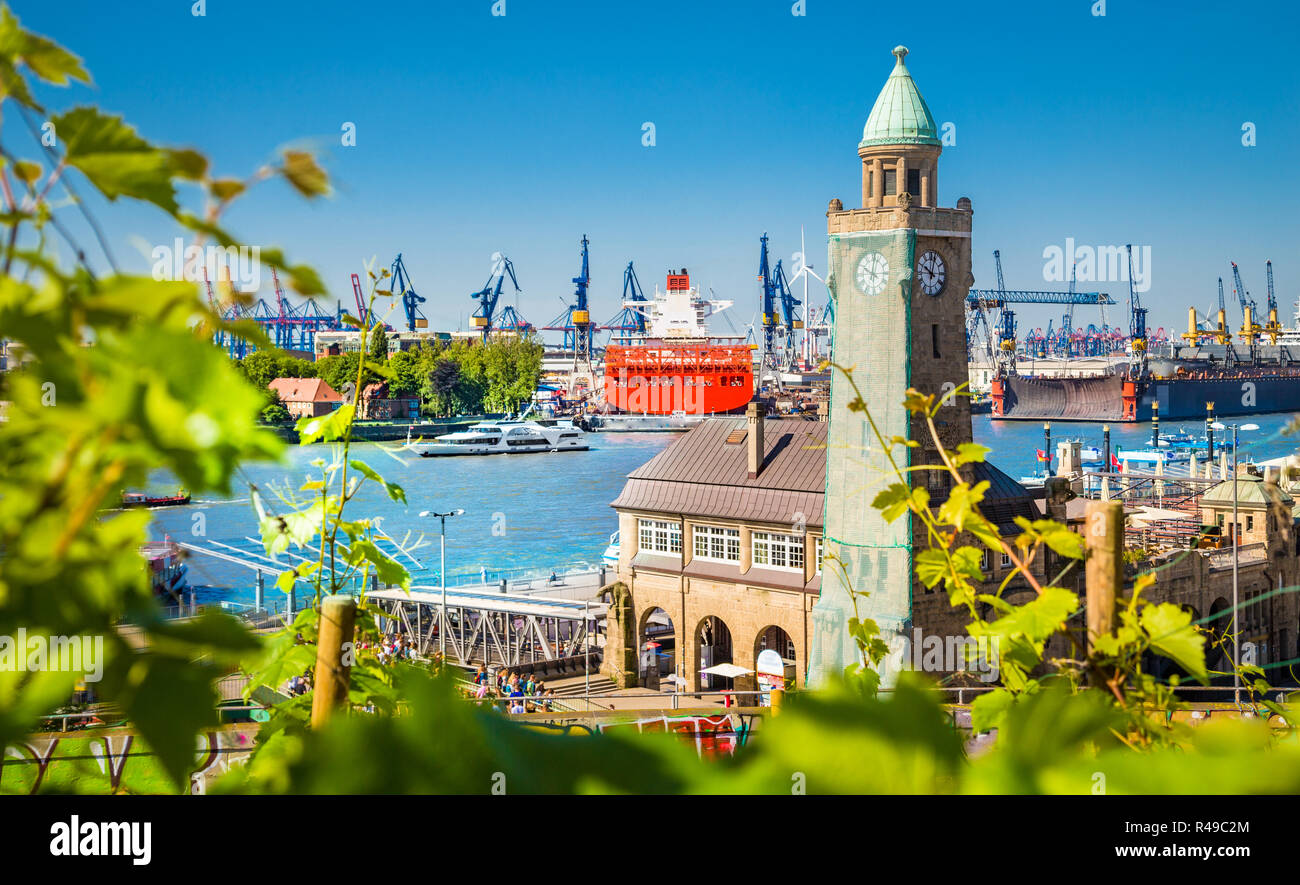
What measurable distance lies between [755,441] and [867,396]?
473 centimetres

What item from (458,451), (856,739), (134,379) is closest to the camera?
(134,379)

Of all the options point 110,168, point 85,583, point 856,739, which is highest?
point 110,168

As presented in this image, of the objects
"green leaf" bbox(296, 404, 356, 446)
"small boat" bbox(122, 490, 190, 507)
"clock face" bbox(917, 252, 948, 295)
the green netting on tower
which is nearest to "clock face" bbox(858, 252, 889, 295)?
the green netting on tower

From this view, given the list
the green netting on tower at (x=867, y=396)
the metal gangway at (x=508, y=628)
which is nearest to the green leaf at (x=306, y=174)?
the green netting on tower at (x=867, y=396)

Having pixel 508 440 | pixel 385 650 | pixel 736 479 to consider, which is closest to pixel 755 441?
pixel 736 479

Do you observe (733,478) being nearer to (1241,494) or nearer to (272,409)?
(1241,494)

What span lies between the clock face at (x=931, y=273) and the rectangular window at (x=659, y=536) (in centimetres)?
742

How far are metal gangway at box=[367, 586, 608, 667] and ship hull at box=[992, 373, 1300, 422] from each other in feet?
224
